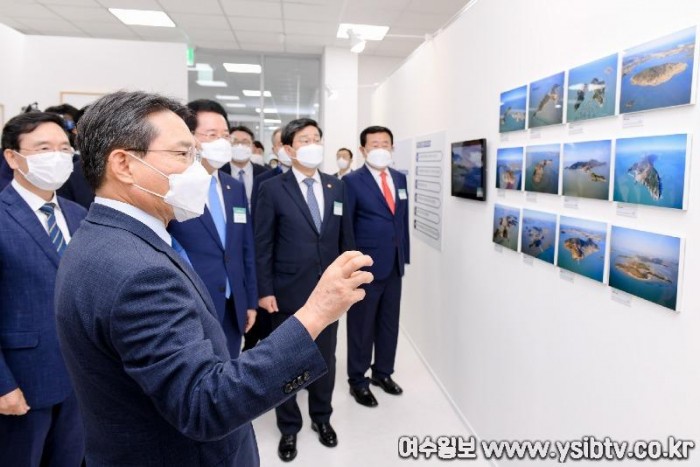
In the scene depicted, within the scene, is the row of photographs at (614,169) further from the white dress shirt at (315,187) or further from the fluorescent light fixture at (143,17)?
the fluorescent light fixture at (143,17)

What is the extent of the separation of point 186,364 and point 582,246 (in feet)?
5.07

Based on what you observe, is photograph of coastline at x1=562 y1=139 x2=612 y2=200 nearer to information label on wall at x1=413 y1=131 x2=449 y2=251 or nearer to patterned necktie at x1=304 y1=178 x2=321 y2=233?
patterned necktie at x1=304 y1=178 x2=321 y2=233

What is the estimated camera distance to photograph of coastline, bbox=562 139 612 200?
172cm

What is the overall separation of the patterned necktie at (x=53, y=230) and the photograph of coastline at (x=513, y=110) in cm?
200

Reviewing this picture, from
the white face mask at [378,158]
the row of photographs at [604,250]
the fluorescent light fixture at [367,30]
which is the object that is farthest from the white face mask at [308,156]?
the fluorescent light fixture at [367,30]

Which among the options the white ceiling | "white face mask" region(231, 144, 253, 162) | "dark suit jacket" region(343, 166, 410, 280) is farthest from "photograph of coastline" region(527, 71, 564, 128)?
the white ceiling

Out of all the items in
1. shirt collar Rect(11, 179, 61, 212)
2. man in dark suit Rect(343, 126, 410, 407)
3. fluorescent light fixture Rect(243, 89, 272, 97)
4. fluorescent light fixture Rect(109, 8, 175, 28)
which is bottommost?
man in dark suit Rect(343, 126, 410, 407)

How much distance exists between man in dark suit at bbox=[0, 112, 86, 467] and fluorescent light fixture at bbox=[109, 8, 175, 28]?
5.50m

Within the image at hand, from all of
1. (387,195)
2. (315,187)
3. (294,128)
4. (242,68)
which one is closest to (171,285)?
(315,187)

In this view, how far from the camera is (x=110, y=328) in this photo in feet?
2.78

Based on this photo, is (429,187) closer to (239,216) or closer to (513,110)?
(513,110)

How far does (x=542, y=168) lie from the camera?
2.13 meters

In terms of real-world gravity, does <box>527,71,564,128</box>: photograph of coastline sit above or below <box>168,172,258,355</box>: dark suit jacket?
above

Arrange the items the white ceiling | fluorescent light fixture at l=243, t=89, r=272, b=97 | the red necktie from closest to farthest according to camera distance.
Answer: the red necktie → the white ceiling → fluorescent light fixture at l=243, t=89, r=272, b=97
